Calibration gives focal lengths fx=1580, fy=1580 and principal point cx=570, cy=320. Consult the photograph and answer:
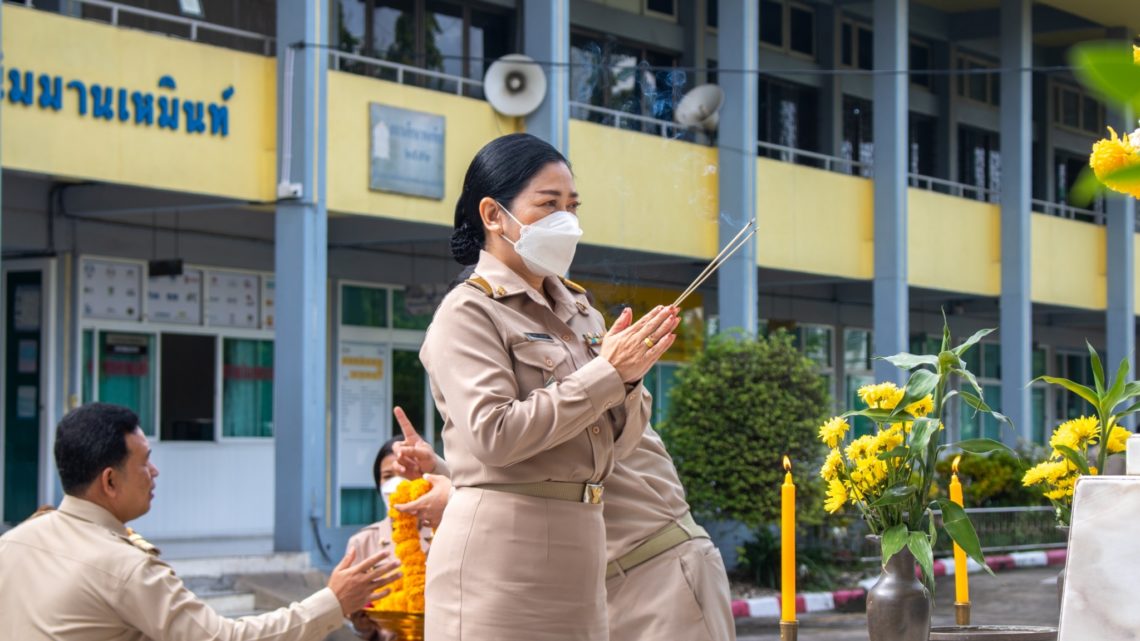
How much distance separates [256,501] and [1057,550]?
9.91 meters

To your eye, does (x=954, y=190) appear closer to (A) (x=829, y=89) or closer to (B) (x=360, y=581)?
(A) (x=829, y=89)

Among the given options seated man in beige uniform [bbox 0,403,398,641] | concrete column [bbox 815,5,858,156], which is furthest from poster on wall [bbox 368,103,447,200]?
seated man in beige uniform [bbox 0,403,398,641]

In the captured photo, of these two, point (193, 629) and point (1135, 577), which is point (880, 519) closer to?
point (1135, 577)

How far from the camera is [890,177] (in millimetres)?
21000

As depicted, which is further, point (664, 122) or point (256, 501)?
point (664, 122)

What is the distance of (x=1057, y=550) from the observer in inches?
776

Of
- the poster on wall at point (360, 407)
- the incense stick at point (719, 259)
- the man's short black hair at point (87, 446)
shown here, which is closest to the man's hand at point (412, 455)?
the man's short black hair at point (87, 446)

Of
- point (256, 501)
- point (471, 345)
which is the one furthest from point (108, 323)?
point (471, 345)

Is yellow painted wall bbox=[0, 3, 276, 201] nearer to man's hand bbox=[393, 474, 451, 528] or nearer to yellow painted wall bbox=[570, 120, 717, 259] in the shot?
yellow painted wall bbox=[570, 120, 717, 259]

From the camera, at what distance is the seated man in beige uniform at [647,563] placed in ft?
12.9

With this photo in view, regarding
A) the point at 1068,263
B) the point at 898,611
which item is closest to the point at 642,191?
the point at 1068,263

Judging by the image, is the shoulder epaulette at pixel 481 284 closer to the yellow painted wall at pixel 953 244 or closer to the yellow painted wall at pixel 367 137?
the yellow painted wall at pixel 367 137

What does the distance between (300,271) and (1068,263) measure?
1524 cm

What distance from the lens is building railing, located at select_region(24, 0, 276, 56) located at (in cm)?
1348
